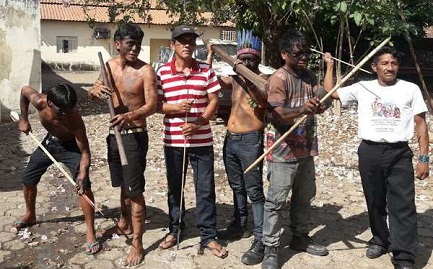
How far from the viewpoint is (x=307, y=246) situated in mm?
4305

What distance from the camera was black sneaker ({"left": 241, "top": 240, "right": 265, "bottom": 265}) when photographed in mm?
4082

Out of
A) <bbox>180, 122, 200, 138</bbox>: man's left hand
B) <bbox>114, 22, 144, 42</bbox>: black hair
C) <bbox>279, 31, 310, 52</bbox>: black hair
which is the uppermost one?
<bbox>114, 22, 144, 42</bbox>: black hair

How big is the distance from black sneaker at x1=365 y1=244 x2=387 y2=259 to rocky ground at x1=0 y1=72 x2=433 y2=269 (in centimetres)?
4

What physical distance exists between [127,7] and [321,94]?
1096 cm

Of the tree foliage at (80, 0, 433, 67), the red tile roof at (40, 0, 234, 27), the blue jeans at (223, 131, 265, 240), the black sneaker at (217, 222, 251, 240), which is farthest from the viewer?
the red tile roof at (40, 0, 234, 27)

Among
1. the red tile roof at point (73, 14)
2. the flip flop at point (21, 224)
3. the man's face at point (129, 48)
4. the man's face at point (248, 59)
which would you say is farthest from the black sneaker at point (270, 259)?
the red tile roof at point (73, 14)

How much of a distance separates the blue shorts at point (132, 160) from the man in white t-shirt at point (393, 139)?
170 centimetres

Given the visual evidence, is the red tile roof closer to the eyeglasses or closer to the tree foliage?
the tree foliage

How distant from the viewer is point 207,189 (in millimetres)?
4250

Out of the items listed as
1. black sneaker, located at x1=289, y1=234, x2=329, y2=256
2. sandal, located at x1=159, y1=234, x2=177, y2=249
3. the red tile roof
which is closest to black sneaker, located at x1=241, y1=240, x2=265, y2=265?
black sneaker, located at x1=289, y1=234, x2=329, y2=256

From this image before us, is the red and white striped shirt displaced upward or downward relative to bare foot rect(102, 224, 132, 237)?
upward

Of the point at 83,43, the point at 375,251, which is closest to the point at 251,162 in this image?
the point at 375,251

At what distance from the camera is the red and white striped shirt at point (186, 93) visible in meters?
4.08

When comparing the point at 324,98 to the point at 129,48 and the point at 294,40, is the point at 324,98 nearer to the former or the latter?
the point at 294,40
